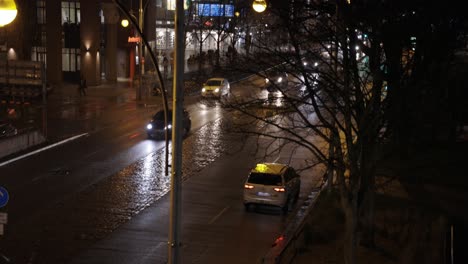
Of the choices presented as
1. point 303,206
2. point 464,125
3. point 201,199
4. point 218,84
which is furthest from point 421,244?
point 218,84

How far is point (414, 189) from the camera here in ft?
88.1

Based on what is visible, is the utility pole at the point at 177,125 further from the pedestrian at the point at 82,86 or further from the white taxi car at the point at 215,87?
the pedestrian at the point at 82,86

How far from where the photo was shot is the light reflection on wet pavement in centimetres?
1897

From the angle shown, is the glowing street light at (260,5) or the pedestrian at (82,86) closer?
the glowing street light at (260,5)

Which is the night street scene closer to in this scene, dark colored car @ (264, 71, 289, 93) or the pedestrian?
dark colored car @ (264, 71, 289, 93)

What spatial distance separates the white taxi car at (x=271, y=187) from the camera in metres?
22.9

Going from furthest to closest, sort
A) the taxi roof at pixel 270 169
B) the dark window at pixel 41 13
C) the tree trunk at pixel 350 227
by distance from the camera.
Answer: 1. the dark window at pixel 41 13
2. the taxi roof at pixel 270 169
3. the tree trunk at pixel 350 227

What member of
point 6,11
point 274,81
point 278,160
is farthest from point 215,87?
point 6,11

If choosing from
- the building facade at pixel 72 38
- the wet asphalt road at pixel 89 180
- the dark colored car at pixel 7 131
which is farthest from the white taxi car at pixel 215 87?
the dark colored car at pixel 7 131

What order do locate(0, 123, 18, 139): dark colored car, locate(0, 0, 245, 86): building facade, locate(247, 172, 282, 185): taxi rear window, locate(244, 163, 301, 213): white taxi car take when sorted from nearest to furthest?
locate(244, 163, 301, 213): white taxi car, locate(247, 172, 282, 185): taxi rear window, locate(0, 123, 18, 139): dark colored car, locate(0, 0, 245, 86): building facade

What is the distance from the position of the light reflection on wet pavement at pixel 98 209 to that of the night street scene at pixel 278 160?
82mm

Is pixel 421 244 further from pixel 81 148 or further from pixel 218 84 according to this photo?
pixel 218 84

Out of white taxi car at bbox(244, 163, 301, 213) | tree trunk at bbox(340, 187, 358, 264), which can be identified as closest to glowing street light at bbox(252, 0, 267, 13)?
tree trunk at bbox(340, 187, 358, 264)

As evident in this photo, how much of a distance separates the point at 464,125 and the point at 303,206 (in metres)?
21.4
